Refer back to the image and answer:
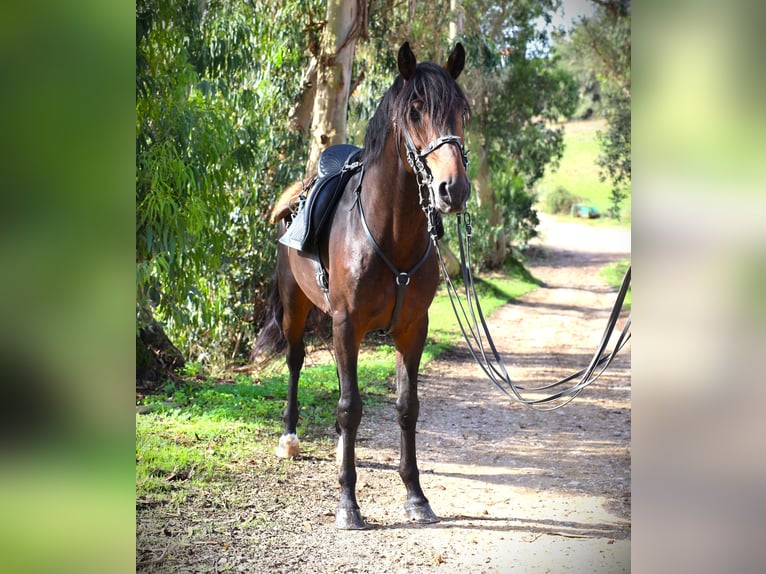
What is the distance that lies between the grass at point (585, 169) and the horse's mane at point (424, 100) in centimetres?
905

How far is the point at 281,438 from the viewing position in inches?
188

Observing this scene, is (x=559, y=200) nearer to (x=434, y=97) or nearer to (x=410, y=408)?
(x=410, y=408)

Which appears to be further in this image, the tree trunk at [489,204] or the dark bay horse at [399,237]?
the tree trunk at [489,204]

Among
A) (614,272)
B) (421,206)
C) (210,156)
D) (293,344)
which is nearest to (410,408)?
(421,206)

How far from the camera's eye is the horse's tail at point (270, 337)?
5835mm

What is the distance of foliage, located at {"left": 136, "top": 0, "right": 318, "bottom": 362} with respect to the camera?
4.32 m

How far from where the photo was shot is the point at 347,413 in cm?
368

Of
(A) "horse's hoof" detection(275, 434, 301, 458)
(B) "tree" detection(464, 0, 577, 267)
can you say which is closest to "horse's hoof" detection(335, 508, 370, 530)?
(A) "horse's hoof" detection(275, 434, 301, 458)

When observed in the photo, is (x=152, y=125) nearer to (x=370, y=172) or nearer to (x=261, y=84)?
(x=370, y=172)

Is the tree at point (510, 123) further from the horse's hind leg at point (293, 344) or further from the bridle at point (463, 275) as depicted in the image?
the bridle at point (463, 275)

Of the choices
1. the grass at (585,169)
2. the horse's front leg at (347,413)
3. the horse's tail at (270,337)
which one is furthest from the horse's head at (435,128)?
the grass at (585,169)

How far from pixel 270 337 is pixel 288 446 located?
5.27 feet
